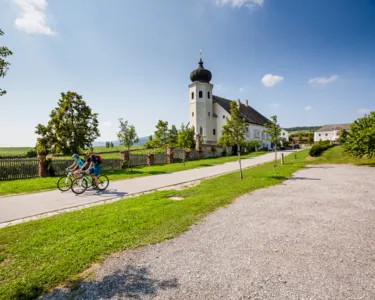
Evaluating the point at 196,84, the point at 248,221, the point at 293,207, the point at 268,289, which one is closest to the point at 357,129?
the point at 293,207

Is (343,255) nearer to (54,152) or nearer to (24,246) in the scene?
(24,246)

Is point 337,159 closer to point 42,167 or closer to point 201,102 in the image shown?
point 42,167

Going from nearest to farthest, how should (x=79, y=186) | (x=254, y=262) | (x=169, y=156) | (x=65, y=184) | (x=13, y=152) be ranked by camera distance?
(x=254, y=262) < (x=79, y=186) < (x=65, y=184) < (x=169, y=156) < (x=13, y=152)

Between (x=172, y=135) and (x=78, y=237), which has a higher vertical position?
(x=172, y=135)

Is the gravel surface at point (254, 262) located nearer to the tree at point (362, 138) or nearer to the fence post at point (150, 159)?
the tree at point (362, 138)

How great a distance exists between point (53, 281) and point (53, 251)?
1065mm

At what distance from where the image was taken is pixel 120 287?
3.16 meters

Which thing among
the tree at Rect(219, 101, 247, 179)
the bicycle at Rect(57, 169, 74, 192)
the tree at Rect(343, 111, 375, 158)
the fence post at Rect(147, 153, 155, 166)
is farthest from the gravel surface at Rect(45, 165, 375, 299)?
the fence post at Rect(147, 153, 155, 166)

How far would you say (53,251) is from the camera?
4.19 m

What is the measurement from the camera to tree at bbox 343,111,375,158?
16.7m

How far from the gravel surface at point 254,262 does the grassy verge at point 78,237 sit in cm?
35

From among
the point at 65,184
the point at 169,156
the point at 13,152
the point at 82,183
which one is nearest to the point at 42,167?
the point at 65,184

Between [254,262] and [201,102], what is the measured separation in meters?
43.9

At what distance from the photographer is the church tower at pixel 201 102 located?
45.5 m
